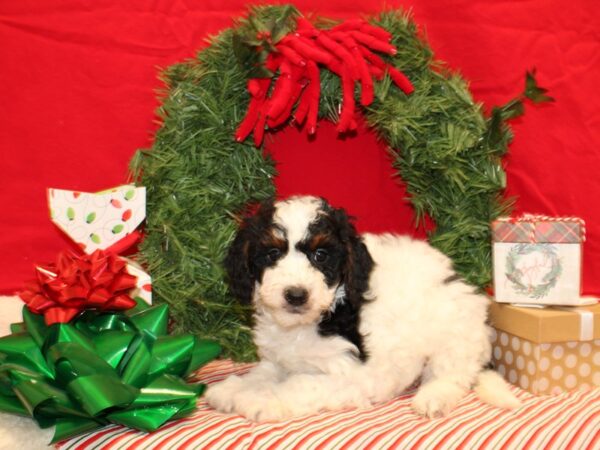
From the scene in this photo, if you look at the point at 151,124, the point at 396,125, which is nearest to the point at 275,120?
the point at 396,125

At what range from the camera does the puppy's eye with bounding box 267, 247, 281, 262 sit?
9.73 feet

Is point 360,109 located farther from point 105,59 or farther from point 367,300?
point 105,59

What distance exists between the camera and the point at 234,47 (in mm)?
3264

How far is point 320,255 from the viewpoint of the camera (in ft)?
9.77

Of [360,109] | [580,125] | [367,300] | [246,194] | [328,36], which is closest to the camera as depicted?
[367,300]

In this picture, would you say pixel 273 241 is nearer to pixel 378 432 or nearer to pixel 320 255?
pixel 320 255

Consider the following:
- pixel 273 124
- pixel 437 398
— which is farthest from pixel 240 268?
pixel 437 398

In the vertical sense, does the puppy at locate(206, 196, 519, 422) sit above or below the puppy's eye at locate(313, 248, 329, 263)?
below

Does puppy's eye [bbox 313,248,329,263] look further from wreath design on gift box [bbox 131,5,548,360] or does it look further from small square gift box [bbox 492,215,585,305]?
small square gift box [bbox 492,215,585,305]

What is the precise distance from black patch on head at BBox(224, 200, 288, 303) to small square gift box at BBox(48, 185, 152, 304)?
54cm

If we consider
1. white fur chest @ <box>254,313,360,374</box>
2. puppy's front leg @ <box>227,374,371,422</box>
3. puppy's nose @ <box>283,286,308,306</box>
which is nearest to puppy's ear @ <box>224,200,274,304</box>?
white fur chest @ <box>254,313,360,374</box>

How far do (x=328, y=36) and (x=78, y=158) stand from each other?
1793mm

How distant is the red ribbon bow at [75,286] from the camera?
9.01 ft

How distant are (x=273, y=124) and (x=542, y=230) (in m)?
1.56
